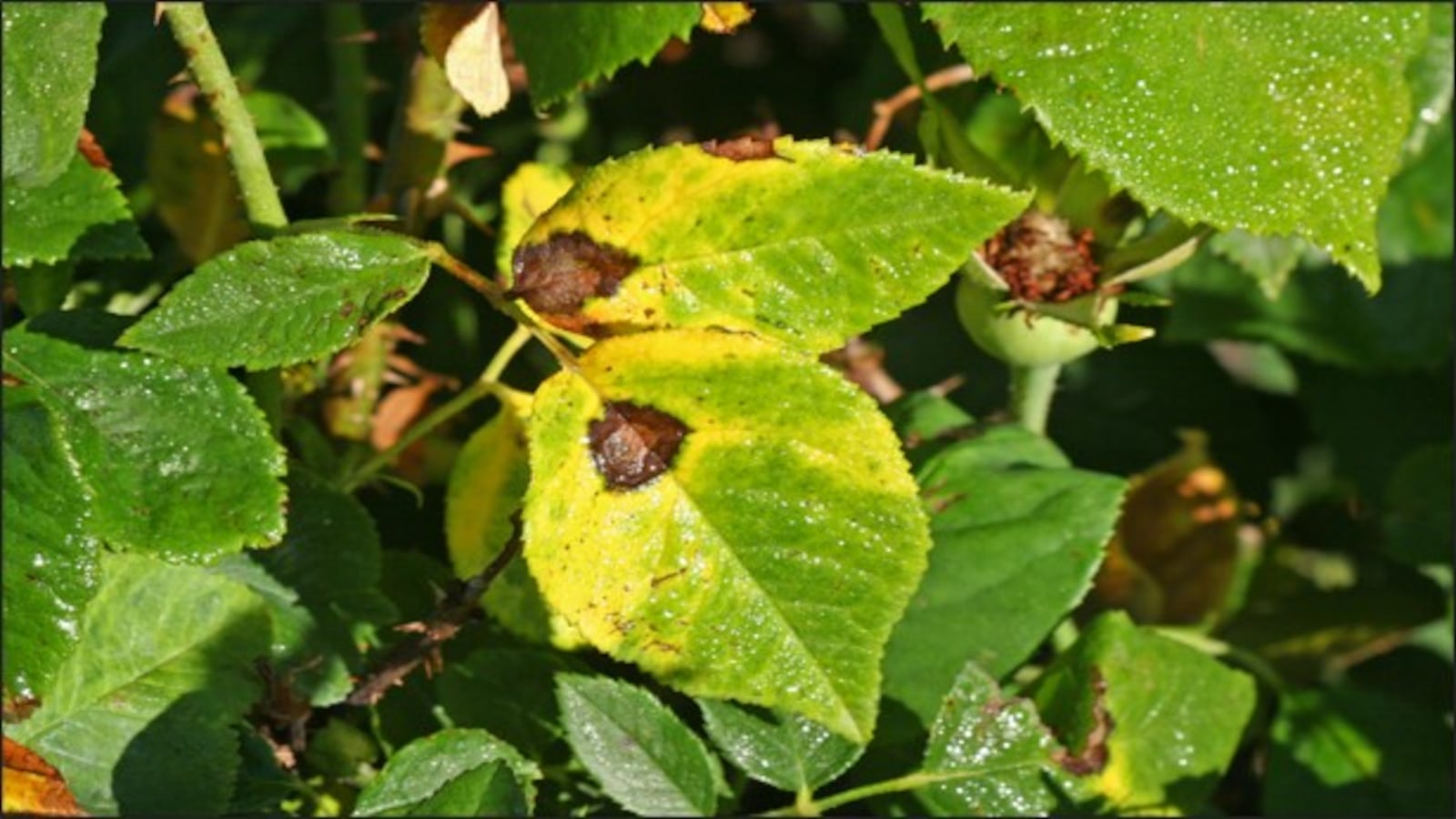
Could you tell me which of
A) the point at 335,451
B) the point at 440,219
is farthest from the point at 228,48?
the point at 335,451

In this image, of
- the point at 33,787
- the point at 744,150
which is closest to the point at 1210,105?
the point at 744,150

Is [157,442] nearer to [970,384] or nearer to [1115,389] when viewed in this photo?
[970,384]

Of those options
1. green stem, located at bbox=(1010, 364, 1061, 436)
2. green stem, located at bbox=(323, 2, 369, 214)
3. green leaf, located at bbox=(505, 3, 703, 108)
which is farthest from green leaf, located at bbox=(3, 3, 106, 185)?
green stem, located at bbox=(1010, 364, 1061, 436)

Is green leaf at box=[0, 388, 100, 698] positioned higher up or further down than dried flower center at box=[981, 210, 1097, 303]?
higher up

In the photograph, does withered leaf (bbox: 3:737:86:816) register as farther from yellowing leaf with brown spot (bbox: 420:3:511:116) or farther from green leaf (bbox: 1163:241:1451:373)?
green leaf (bbox: 1163:241:1451:373)

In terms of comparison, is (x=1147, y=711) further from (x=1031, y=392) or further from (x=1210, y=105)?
(x=1210, y=105)
